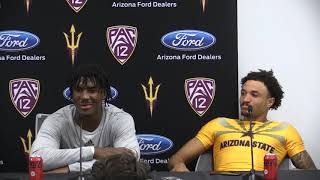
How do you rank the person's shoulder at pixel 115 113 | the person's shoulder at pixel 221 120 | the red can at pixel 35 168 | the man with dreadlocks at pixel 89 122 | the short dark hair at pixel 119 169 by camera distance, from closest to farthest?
the short dark hair at pixel 119 169 < the red can at pixel 35 168 < the man with dreadlocks at pixel 89 122 < the person's shoulder at pixel 115 113 < the person's shoulder at pixel 221 120

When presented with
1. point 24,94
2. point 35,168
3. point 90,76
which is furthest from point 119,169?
point 24,94

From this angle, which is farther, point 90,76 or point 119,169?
point 90,76

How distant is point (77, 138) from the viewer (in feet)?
10.8

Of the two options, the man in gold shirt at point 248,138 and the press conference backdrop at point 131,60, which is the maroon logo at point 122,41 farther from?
the man in gold shirt at point 248,138

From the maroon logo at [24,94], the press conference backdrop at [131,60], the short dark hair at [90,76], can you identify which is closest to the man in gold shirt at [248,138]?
the press conference backdrop at [131,60]

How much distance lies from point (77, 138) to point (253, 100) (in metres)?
1.25

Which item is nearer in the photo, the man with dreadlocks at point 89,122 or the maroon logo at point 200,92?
the man with dreadlocks at point 89,122

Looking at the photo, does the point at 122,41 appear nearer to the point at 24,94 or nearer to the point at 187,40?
the point at 187,40

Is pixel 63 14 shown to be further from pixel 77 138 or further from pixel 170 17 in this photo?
pixel 77 138

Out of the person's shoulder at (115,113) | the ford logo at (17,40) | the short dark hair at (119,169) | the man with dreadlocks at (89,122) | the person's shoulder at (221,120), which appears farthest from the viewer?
the ford logo at (17,40)

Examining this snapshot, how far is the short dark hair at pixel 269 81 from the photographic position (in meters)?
3.74

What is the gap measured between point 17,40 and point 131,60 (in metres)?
0.85

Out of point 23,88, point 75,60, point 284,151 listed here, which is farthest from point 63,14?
point 284,151

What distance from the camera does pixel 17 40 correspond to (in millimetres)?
3875
